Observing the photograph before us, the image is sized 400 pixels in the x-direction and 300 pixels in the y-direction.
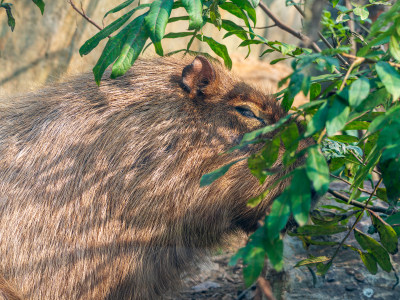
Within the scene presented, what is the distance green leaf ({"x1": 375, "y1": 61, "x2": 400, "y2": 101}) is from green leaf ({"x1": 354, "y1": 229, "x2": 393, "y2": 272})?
1.47 meters

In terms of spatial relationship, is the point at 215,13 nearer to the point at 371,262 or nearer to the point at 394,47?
the point at 394,47

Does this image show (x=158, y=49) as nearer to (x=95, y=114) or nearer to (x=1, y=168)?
(x=95, y=114)

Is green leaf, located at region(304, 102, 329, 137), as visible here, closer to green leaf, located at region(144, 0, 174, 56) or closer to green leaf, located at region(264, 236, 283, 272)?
green leaf, located at region(264, 236, 283, 272)

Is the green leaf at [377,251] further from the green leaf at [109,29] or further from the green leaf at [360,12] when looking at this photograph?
the green leaf at [109,29]

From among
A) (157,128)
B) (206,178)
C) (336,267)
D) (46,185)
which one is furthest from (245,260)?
(336,267)

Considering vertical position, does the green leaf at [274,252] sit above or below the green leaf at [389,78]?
below

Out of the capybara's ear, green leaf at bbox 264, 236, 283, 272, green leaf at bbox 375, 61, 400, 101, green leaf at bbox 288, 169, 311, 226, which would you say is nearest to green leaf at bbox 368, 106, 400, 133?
green leaf at bbox 375, 61, 400, 101

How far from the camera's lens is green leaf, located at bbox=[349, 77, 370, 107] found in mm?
1669

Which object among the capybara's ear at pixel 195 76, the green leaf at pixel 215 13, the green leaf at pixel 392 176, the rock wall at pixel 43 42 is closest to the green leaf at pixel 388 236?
the green leaf at pixel 392 176

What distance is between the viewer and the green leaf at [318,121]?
1679mm

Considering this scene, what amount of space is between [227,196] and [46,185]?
4.02 feet

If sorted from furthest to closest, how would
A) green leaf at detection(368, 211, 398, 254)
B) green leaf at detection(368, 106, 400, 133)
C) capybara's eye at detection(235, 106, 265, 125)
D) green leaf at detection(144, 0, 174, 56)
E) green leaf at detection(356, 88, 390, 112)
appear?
capybara's eye at detection(235, 106, 265, 125)
green leaf at detection(368, 211, 398, 254)
green leaf at detection(144, 0, 174, 56)
green leaf at detection(356, 88, 390, 112)
green leaf at detection(368, 106, 400, 133)

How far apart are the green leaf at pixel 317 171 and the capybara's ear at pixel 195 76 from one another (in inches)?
67.9

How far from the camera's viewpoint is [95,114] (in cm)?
327
